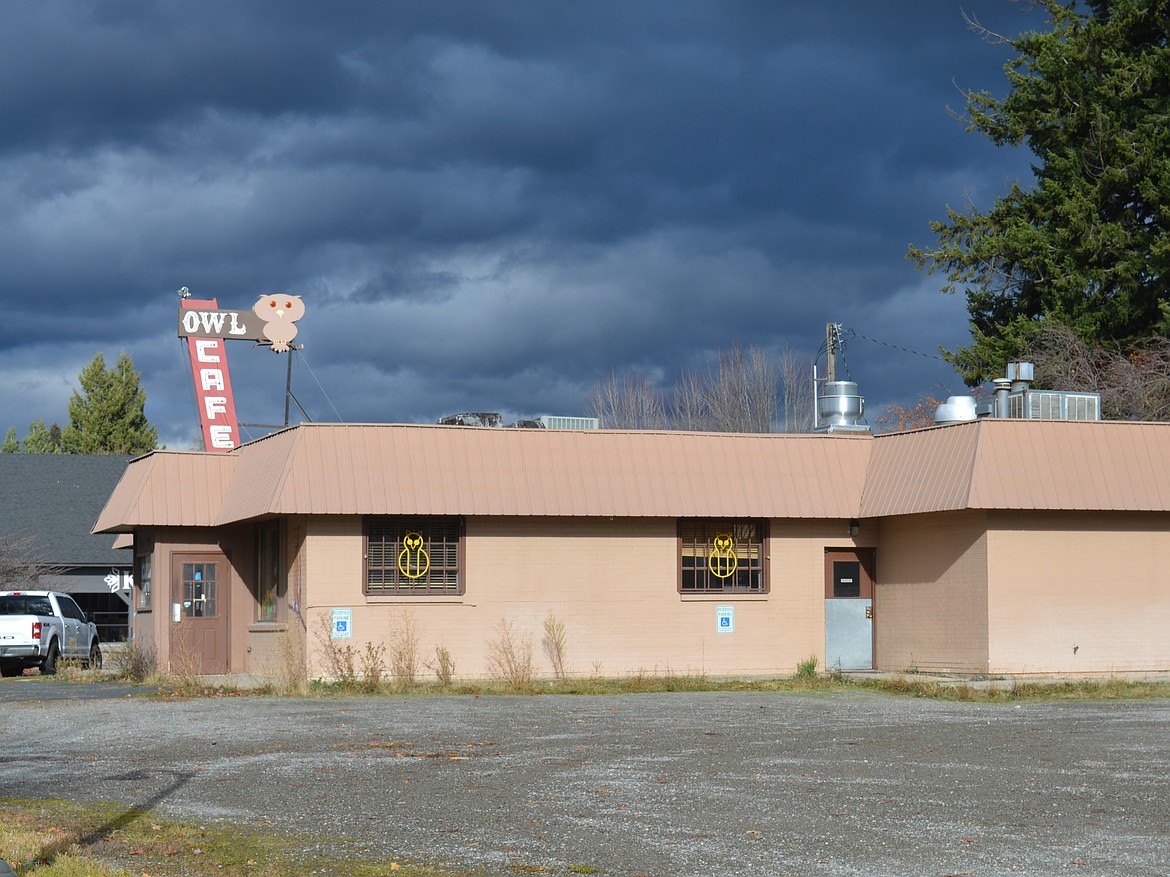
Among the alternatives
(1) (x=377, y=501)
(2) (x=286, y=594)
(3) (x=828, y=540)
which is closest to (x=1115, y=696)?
(3) (x=828, y=540)

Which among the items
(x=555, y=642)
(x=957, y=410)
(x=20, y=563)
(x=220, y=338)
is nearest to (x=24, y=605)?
(x=220, y=338)

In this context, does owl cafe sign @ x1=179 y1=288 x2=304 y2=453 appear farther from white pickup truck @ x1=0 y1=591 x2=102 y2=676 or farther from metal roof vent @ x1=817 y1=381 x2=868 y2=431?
metal roof vent @ x1=817 y1=381 x2=868 y2=431

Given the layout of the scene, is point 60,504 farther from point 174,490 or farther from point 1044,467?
point 1044,467

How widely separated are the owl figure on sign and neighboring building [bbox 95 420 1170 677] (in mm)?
7811

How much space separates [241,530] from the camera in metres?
27.8

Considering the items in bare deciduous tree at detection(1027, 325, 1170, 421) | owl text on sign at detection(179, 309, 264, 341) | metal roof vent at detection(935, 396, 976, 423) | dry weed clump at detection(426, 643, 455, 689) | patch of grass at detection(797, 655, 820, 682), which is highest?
owl text on sign at detection(179, 309, 264, 341)

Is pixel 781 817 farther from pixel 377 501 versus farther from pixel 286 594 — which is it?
pixel 286 594

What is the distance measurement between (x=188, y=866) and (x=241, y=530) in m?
19.5

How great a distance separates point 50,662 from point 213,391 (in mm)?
7711

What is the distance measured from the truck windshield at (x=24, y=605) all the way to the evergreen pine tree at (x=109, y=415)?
35.5m

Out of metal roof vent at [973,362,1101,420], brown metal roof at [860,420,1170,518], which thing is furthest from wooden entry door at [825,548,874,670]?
metal roof vent at [973,362,1101,420]

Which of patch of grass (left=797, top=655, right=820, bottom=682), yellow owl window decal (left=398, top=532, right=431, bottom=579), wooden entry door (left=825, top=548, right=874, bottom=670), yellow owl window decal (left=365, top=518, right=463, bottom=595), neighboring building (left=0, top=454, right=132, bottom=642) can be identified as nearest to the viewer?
yellow owl window decal (left=365, top=518, right=463, bottom=595)

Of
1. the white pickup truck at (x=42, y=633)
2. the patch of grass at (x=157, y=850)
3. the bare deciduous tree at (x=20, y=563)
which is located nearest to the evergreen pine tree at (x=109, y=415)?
the bare deciduous tree at (x=20, y=563)

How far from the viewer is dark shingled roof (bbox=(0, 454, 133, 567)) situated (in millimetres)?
41656
